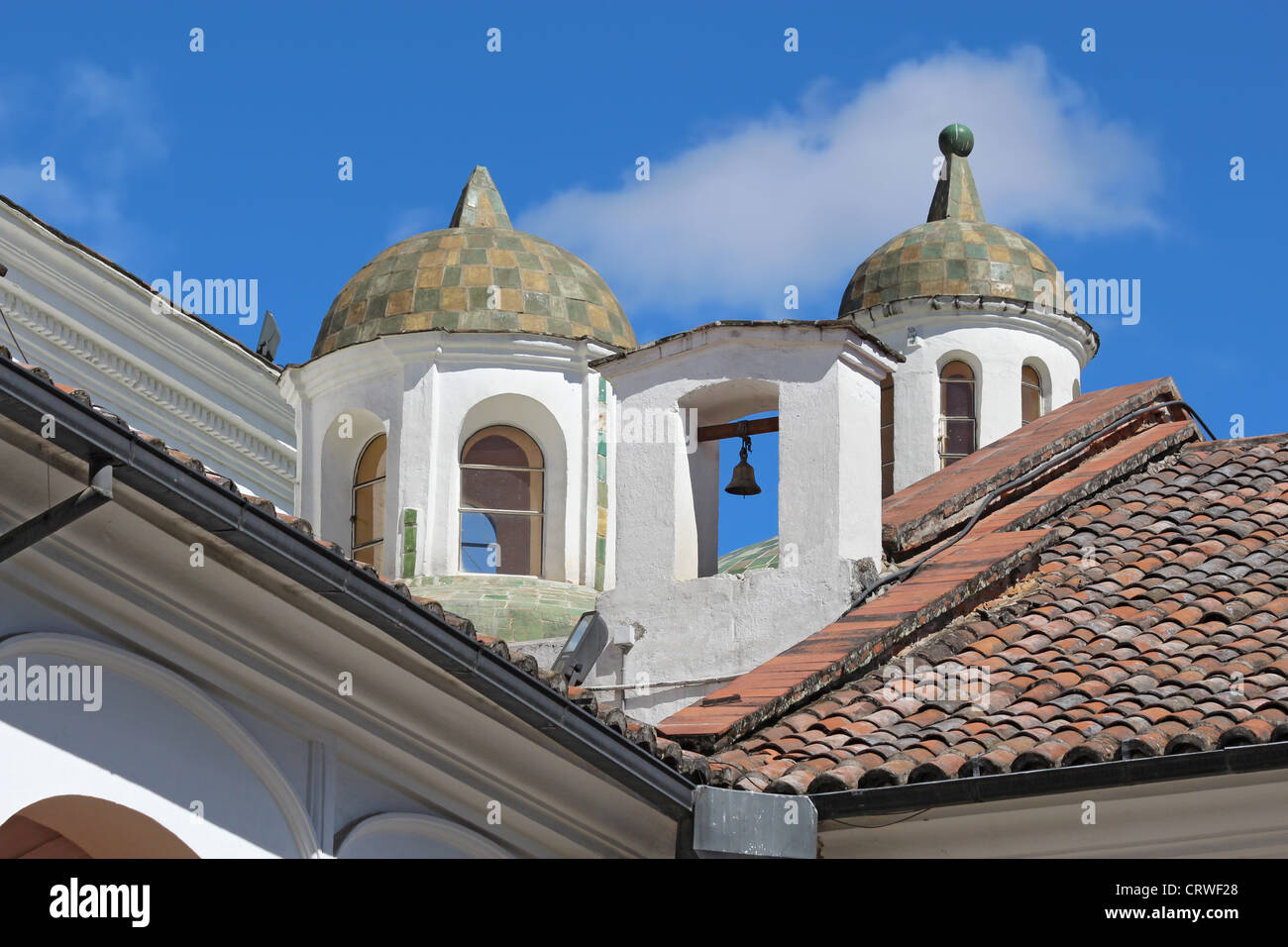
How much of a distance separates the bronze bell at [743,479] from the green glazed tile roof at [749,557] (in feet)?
11.7

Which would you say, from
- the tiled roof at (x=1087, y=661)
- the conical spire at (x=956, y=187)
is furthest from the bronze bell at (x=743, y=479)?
the conical spire at (x=956, y=187)

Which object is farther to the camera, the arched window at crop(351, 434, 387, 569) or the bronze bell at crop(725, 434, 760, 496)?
the arched window at crop(351, 434, 387, 569)

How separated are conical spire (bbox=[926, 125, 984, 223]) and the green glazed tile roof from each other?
3847 mm

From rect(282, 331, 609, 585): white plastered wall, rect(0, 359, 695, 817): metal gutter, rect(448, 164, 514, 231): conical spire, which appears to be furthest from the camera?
rect(448, 164, 514, 231): conical spire

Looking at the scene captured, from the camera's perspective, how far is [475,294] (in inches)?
654

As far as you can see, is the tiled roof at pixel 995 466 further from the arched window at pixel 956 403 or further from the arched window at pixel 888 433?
the arched window at pixel 956 403

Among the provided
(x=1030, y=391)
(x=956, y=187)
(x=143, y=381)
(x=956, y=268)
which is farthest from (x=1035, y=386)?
(x=143, y=381)

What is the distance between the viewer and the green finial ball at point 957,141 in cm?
2158

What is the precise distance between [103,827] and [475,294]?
9748mm

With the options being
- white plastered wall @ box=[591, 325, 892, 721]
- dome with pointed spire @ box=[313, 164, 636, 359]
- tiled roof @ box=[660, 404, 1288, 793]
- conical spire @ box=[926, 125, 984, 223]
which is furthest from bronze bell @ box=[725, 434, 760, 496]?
conical spire @ box=[926, 125, 984, 223]

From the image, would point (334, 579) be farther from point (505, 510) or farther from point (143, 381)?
point (143, 381)

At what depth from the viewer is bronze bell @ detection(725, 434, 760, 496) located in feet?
43.9

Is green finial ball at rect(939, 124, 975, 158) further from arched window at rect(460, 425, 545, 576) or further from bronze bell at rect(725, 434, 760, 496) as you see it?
bronze bell at rect(725, 434, 760, 496)
